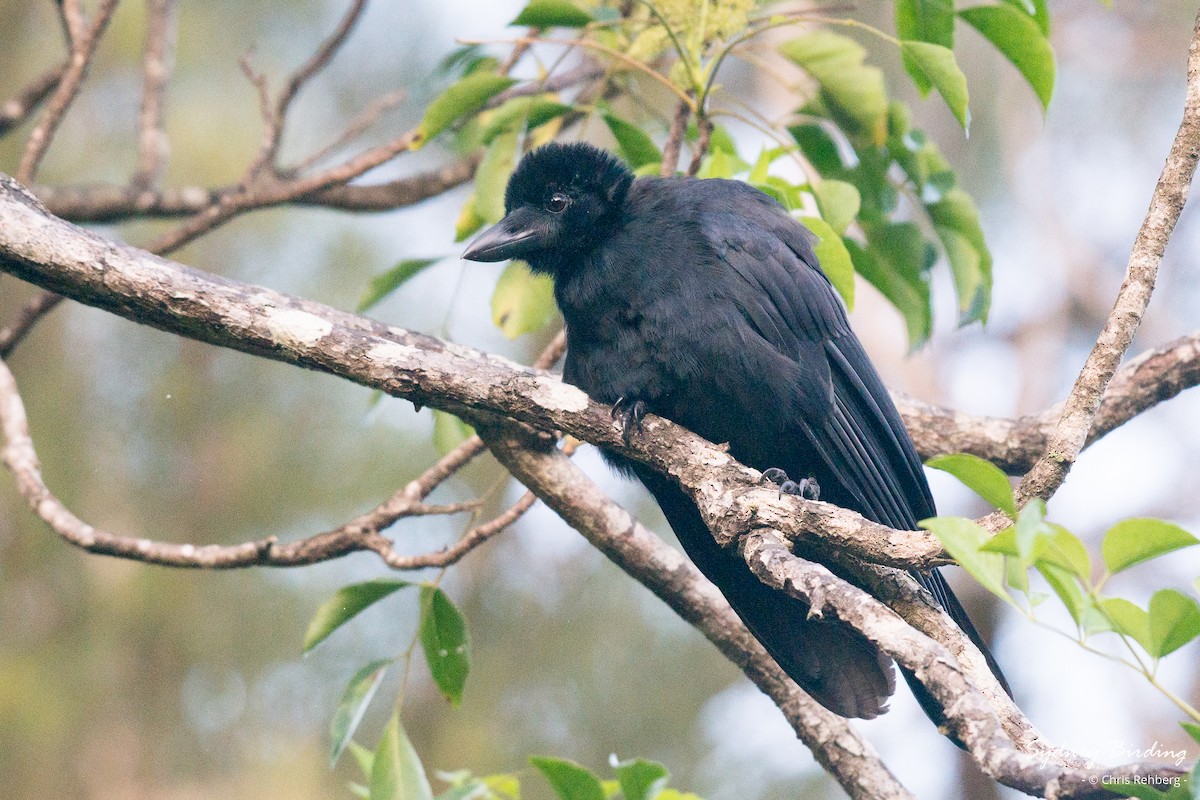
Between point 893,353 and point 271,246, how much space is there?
4.25 m

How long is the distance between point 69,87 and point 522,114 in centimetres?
161

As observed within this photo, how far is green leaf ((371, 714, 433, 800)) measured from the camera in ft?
7.80

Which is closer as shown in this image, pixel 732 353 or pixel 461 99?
pixel 732 353

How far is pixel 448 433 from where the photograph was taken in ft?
10.6

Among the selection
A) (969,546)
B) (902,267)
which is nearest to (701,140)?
(902,267)

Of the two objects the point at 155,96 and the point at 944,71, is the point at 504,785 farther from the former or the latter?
the point at 155,96

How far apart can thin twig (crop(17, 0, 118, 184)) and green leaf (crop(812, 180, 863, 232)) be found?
2.47m

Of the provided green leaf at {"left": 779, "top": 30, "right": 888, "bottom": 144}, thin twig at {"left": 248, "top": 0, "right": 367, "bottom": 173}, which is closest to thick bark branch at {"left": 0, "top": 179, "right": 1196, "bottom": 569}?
green leaf at {"left": 779, "top": 30, "right": 888, "bottom": 144}

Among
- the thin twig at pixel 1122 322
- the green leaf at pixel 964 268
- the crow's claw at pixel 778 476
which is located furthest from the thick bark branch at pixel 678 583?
the green leaf at pixel 964 268

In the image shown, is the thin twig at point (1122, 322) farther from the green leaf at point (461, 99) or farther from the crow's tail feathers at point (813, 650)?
the green leaf at point (461, 99)

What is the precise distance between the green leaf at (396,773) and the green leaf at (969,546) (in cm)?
147

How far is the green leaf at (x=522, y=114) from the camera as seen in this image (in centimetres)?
319

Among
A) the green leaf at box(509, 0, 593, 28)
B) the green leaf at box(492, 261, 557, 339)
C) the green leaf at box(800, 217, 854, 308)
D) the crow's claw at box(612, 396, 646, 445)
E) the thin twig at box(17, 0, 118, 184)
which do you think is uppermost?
the thin twig at box(17, 0, 118, 184)

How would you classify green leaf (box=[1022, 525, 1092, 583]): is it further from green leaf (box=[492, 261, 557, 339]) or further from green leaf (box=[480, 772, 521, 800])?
green leaf (box=[492, 261, 557, 339])
